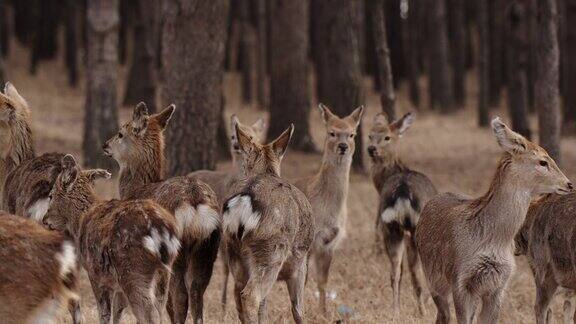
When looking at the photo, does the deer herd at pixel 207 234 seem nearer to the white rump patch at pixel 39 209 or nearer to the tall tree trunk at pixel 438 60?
the white rump patch at pixel 39 209

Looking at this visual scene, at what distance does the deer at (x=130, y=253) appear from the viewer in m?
7.36

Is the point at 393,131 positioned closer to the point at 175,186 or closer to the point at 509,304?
the point at 509,304

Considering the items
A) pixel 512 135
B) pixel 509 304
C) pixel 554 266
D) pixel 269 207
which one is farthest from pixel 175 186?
pixel 509 304

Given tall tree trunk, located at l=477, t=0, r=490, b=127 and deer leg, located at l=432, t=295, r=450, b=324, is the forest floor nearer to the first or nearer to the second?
tall tree trunk, located at l=477, t=0, r=490, b=127

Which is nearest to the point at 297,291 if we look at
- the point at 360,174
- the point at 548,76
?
the point at 548,76

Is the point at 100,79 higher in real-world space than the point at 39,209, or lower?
lower

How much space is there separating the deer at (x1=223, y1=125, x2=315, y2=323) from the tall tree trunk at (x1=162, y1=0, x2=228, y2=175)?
5.31 metres

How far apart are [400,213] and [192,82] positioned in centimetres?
448

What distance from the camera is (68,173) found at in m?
8.64

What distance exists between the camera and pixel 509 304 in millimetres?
11047

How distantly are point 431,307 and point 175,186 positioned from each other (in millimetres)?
3733

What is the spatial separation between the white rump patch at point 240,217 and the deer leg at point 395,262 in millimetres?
2890

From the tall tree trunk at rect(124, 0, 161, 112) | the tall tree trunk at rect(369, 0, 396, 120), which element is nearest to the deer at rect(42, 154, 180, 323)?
the tall tree trunk at rect(369, 0, 396, 120)

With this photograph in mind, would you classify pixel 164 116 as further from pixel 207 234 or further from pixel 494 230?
pixel 494 230
